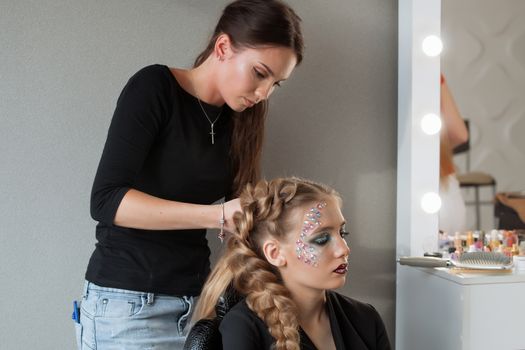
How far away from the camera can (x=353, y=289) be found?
181cm

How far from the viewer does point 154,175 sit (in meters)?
1.31

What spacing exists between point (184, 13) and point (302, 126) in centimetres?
46

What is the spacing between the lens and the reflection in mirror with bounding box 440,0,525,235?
1800 millimetres

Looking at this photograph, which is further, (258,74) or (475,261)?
(475,261)

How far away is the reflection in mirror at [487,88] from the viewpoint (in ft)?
5.90

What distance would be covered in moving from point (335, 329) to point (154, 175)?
0.50 metres

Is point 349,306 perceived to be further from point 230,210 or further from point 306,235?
point 230,210

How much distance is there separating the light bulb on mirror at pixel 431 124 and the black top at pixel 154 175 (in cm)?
66

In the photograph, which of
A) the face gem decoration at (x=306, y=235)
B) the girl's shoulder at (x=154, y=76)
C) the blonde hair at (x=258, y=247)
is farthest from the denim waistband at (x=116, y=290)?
the girl's shoulder at (x=154, y=76)

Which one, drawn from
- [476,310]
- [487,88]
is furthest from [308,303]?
[487,88]

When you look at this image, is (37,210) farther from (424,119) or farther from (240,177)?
(424,119)

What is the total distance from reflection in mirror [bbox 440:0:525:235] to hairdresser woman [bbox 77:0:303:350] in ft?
2.29

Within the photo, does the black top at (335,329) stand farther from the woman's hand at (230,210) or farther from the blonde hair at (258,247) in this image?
the woman's hand at (230,210)

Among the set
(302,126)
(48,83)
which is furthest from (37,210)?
(302,126)
